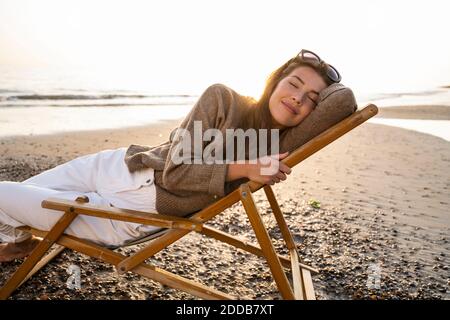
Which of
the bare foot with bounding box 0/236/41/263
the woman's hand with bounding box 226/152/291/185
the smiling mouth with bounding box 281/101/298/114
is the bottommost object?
the bare foot with bounding box 0/236/41/263

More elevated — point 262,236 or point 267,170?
point 267,170

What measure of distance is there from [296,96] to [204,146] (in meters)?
0.68

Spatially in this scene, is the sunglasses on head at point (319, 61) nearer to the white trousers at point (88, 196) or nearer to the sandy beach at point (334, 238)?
the white trousers at point (88, 196)

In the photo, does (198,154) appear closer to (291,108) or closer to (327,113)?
(291,108)

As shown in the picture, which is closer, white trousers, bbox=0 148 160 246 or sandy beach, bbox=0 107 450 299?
white trousers, bbox=0 148 160 246

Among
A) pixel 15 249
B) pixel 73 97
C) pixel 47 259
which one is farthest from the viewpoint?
pixel 73 97

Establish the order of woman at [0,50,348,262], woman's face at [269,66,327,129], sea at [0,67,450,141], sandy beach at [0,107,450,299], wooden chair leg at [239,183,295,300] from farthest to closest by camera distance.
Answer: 1. sea at [0,67,450,141]
2. sandy beach at [0,107,450,299]
3. woman's face at [269,66,327,129]
4. woman at [0,50,348,262]
5. wooden chair leg at [239,183,295,300]

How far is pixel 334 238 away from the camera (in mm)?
4641

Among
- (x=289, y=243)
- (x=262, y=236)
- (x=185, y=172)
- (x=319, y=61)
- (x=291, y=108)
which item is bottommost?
(x=289, y=243)

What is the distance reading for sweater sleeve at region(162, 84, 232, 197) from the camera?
2.63 m

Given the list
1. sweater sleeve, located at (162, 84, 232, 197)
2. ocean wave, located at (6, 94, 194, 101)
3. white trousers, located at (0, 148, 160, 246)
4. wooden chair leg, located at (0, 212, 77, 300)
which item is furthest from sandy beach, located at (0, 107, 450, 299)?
ocean wave, located at (6, 94, 194, 101)

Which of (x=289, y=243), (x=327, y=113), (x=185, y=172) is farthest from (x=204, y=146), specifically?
(x=289, y=243)

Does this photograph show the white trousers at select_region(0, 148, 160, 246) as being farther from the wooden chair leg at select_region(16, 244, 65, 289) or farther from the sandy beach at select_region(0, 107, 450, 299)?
the sandy beach at select_region(0, 107, 450, 299)
